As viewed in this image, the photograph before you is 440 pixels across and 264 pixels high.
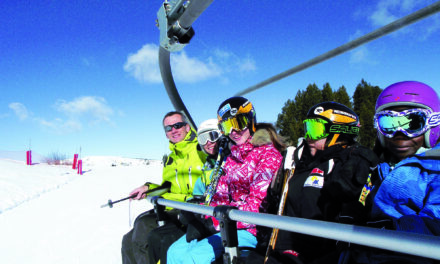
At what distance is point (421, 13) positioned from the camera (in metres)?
1.00

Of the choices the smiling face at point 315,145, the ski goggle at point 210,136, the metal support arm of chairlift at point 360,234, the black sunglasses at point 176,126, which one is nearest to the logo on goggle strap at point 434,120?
the smiling face at point 315,145

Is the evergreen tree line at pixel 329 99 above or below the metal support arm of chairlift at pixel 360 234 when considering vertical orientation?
above

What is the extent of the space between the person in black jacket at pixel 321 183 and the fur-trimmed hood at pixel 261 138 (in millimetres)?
292

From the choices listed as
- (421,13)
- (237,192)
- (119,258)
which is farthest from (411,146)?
(119,258)

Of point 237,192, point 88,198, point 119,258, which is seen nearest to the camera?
point 237,192

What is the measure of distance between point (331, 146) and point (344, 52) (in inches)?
31.7

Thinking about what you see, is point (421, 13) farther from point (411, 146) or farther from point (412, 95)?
point (411, 146)

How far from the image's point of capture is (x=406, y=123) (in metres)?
1.47

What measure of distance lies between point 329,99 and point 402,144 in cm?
257

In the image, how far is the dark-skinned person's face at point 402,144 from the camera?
1484mm

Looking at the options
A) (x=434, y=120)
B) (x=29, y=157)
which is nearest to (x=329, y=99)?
(x=434, y=120)

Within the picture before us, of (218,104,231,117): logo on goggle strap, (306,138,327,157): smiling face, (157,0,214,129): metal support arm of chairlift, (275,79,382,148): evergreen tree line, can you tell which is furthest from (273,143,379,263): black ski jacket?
(275,79,382,148): evergreen tree line

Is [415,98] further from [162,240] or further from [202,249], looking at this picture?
[162,240]

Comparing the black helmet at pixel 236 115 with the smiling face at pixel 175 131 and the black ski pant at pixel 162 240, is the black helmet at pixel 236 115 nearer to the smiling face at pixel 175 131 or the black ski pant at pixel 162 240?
the black ski pant at pixel 162 240
